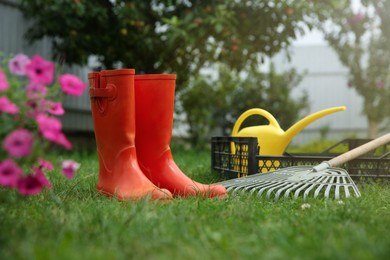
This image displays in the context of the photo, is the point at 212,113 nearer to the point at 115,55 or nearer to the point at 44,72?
the point at 115,55

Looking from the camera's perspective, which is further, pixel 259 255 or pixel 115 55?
pixel 115 55

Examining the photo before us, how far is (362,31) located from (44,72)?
6404mm

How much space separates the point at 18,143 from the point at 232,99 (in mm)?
6750

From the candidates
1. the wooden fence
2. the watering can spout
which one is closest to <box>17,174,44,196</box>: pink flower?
the watering can spout

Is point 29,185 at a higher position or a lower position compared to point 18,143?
lower

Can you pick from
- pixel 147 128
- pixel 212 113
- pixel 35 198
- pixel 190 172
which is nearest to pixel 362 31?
pixel 212 113

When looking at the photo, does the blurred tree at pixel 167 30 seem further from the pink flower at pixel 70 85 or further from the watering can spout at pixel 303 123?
the pink flower at pixel 70 85

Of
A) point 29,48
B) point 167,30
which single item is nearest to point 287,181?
point 167,30

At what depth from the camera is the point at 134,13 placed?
188 inches

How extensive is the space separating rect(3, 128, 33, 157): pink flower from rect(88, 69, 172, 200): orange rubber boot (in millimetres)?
807

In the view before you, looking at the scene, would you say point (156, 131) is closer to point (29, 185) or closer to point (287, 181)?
point (287, 181)

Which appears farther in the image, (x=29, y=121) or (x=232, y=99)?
(x=232, y=99)

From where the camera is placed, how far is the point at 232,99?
7961 millimetres

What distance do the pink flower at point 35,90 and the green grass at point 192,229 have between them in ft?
0.93
